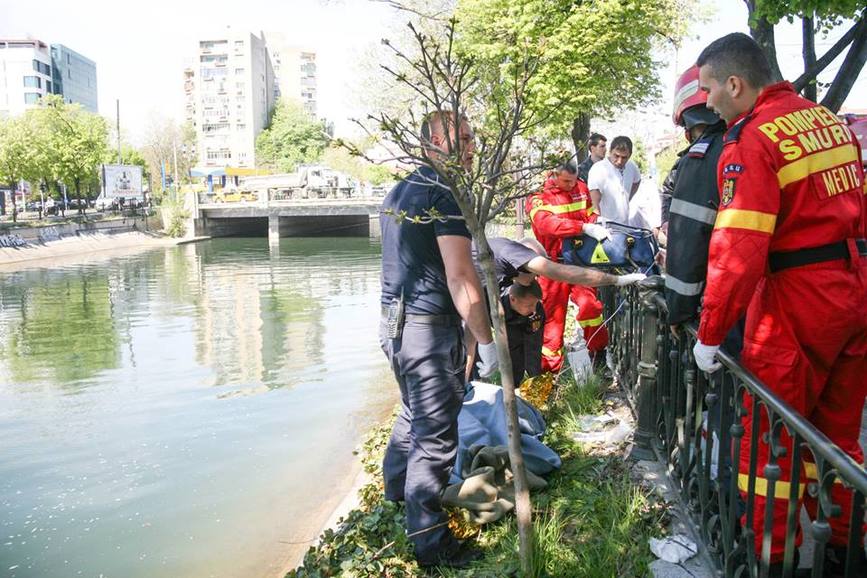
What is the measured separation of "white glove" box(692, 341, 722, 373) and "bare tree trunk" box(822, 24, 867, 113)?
5.97 m

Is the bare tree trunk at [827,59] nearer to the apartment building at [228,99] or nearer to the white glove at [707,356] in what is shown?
the white glove at [707,356]

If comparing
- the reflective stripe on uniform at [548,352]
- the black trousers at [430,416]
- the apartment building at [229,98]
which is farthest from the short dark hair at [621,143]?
the apartment building at [229,98]

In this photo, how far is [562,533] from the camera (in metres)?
3.31

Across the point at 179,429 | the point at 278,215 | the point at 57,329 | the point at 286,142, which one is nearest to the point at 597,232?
the point at 179,429

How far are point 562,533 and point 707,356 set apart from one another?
49.4 inches

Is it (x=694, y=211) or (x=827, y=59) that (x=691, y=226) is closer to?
(x=694, y=211)

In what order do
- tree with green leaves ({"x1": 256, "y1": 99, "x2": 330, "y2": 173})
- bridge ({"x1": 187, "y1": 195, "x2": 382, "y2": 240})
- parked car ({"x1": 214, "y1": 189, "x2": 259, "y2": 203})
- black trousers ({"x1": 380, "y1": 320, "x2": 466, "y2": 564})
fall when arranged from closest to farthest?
black trousers ({"x1": 380, "y1": 320, "x2": 466, "y2": 564}), bridge ({"x1": 187, "y1": 195, "x2": 382, "y2": 240}), parked car ({"x1": 214, "y1": 189, "x2": 259, "y2": 203}), tree with green leaves ({"x1": 256, "y1": 99, "x2": 330, "y2": 173})

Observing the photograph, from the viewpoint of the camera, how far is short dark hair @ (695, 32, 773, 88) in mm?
2449

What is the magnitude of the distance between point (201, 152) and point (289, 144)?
1845cm

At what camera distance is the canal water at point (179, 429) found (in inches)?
226

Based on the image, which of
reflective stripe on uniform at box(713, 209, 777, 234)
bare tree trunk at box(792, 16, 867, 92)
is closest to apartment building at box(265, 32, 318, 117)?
bare tree trunk at box(792, 16, 867, 92)

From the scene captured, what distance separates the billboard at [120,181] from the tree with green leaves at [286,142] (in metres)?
33.8

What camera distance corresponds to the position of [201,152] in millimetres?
100250

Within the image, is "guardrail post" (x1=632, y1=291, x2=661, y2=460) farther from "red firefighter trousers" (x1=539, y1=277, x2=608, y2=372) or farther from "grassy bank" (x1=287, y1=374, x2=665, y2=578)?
"red firefighter trousers" (x1=539, y1=277, x2=608, y2=372)
